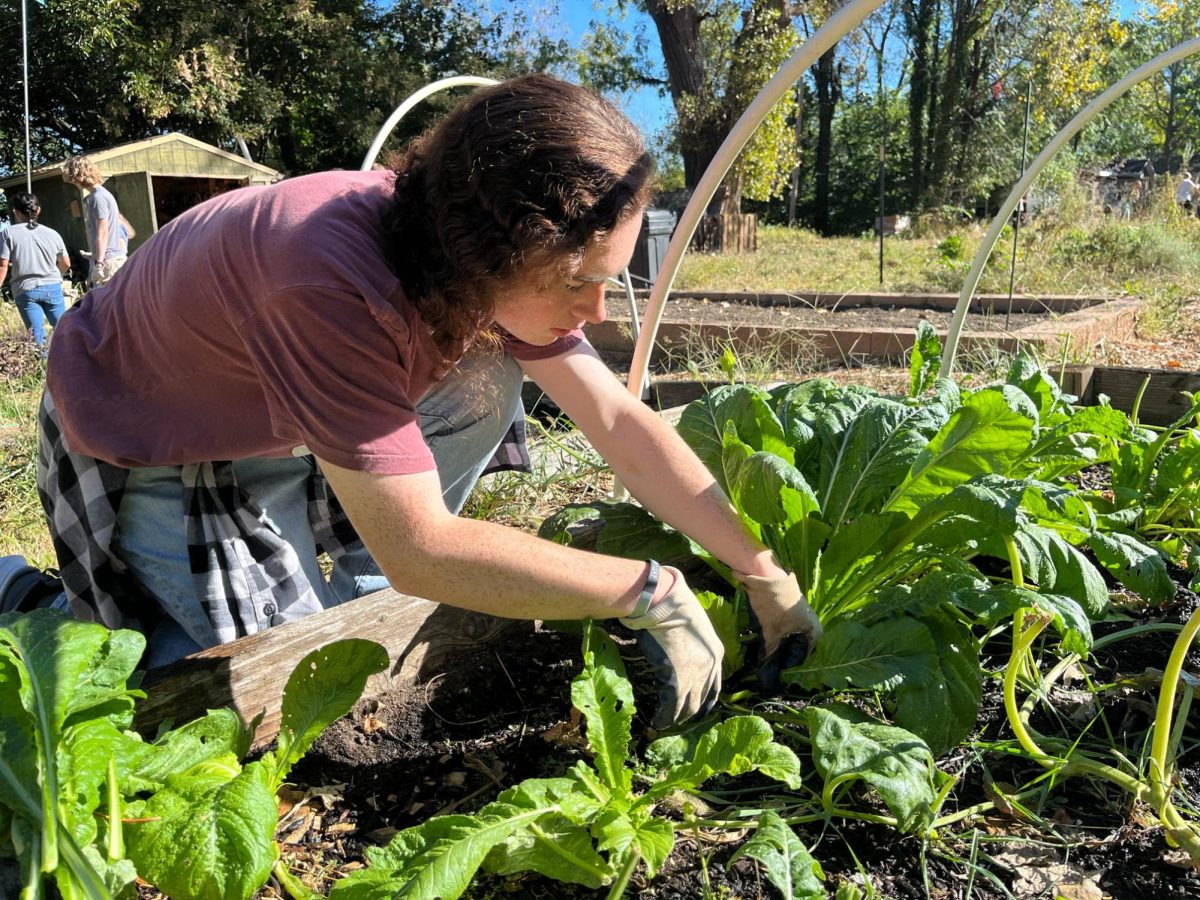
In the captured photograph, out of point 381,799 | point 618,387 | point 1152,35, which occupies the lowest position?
point 381,799

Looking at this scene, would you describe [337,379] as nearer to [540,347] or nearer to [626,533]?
[540,347]

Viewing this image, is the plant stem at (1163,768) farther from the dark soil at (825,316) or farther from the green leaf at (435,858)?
the dark soil at (825,316)

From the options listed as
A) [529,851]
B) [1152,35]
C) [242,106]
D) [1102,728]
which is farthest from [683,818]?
[1152,35]

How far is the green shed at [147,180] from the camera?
13.3m

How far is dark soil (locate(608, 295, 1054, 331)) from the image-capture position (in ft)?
20.6

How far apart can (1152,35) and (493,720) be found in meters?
53.8

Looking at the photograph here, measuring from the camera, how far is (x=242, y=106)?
60.2 ft

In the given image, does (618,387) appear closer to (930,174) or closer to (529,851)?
(529,851)

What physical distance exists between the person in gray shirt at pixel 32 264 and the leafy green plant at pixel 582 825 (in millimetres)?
6830

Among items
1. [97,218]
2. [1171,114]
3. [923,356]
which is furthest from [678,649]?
[1171,114]

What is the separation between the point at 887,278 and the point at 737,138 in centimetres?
871

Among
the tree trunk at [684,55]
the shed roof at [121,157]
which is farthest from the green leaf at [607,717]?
the tree trunk at [684,55]

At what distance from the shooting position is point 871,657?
4.97 feet

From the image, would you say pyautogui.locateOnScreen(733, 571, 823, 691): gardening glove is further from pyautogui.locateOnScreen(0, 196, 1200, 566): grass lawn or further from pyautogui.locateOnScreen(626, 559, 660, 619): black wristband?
pyautogui.locateOnScreen(0, 196, 1200, 566): grass lawn
